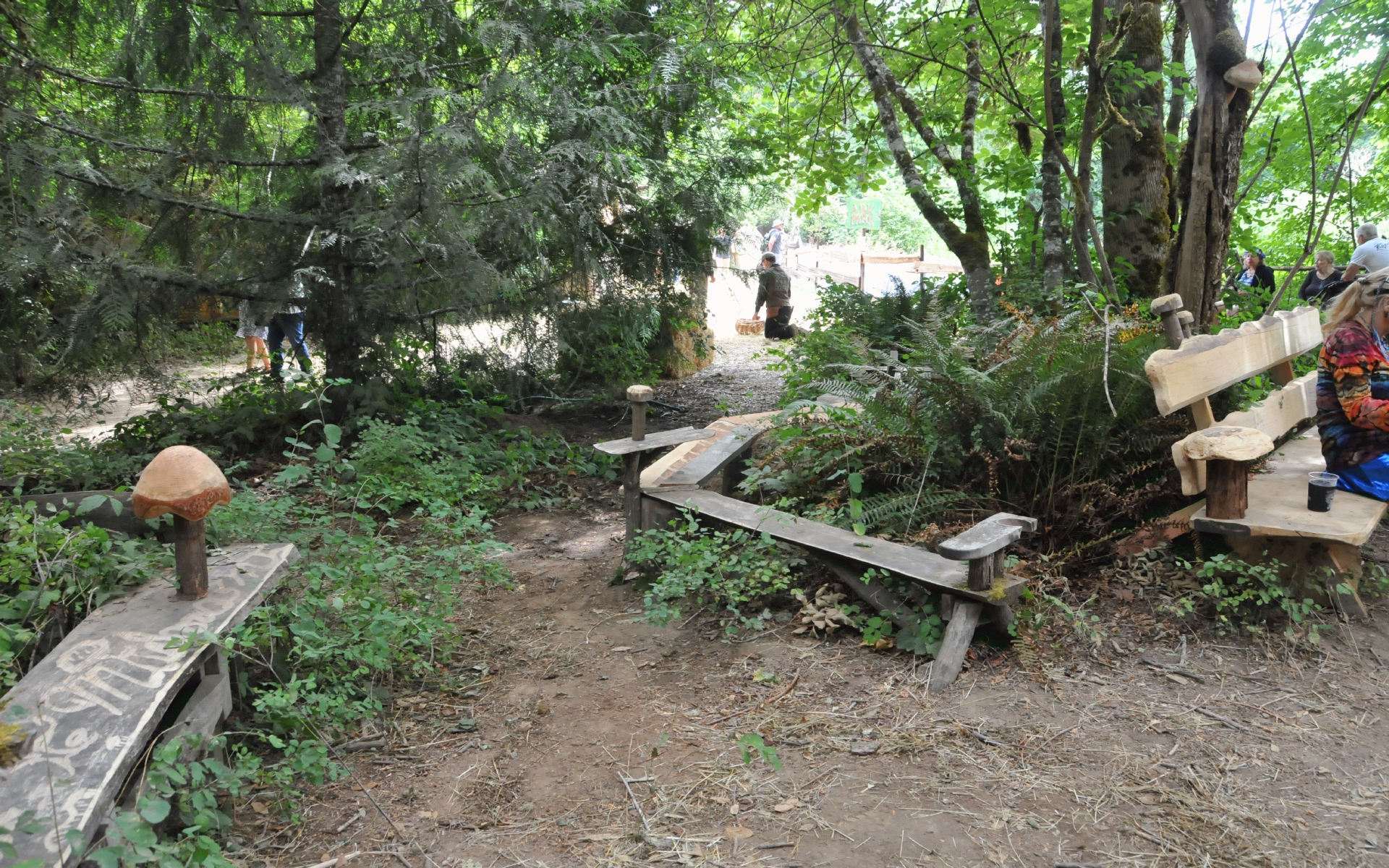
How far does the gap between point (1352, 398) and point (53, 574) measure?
5827 millimetres

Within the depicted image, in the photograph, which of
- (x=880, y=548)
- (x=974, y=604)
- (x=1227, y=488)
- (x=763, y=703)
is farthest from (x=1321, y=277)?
(x=763, y=703)

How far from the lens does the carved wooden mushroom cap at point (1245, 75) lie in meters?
5.68

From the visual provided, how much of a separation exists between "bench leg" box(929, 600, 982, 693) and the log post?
48.0 inches

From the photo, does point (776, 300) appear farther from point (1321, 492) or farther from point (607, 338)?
point (1321, 492)

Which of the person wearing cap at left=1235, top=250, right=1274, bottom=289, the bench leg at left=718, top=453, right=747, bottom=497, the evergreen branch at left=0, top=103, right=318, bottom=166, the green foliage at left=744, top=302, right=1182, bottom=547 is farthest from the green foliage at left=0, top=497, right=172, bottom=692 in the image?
the person wearing cap at left=1235, top=250, right=1274, bottom=289

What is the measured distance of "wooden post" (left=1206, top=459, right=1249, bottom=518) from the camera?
397 centimetres

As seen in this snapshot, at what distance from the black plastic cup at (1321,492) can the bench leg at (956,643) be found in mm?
1704

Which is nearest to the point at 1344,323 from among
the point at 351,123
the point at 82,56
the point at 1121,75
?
the point at 1121,75

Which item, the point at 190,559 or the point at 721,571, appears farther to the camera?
the point at 721,571

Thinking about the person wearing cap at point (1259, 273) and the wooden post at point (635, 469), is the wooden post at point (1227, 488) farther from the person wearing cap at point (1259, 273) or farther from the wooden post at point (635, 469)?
the person wearing cap at point (1259, 273)

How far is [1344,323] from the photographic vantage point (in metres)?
4.53

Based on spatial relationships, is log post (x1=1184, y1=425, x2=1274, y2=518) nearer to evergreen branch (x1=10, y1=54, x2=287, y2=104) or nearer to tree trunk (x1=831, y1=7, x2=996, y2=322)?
tree trunk (x1=831, y1=7, x2=996, y2=322)

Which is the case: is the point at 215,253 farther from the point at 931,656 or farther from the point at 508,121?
the point at 931,656

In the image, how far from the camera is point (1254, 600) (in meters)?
4.12
